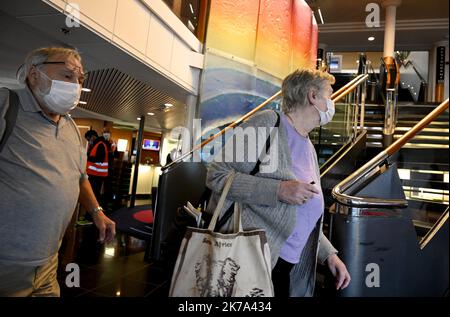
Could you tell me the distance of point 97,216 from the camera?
122cm

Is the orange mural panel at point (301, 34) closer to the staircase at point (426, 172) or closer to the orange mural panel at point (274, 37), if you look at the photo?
the orange mural panel at point (274, 37)

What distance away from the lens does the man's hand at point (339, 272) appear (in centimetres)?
114

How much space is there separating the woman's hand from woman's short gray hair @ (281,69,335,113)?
0.34m

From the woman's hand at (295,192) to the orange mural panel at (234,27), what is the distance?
449 centimetres

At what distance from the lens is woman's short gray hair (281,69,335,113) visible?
1080 millimetres

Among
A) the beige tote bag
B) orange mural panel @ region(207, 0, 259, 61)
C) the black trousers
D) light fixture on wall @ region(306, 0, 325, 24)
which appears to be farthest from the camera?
light fixture on wall @ region(306, 0, 325, 24)

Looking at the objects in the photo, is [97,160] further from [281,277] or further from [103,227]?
[281,277]

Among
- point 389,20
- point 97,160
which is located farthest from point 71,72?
point 389,20

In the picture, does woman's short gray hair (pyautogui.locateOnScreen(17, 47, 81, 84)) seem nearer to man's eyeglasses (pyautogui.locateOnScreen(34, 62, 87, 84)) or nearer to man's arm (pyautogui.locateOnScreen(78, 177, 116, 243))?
man's eyeglasses (pyautogui.locateOnScreen(34, 62, 87, 84))

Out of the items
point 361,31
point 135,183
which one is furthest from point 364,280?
point 361,31

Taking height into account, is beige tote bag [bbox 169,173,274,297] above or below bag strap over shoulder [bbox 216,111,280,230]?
below

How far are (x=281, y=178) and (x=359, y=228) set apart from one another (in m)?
0.98

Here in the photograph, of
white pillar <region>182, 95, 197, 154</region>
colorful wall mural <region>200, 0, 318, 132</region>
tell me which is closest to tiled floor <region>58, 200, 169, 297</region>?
white pillar <region>182, 95, 197, 154</region>
